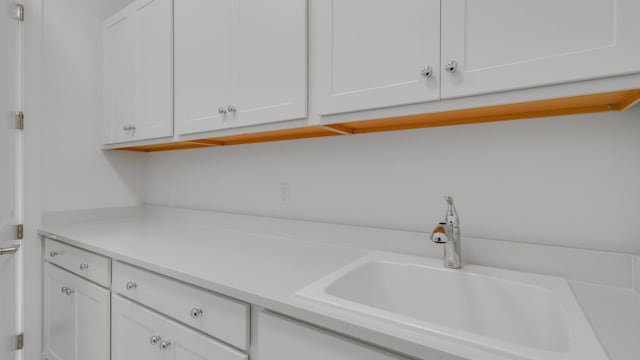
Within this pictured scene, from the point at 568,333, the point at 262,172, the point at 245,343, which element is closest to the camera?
the point at 568,333

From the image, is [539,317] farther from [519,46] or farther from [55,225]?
[55,225]

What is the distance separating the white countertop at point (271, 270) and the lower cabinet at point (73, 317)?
0.22 metres

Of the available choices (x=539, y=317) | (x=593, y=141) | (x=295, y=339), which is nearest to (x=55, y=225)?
(x=295, y=339)

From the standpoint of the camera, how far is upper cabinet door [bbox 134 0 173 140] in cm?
160

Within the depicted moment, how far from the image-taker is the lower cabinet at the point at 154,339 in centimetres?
93

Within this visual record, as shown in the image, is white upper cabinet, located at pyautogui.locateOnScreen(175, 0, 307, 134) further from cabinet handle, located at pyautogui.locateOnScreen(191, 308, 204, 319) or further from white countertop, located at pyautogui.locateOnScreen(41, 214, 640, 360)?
cabinet handle, located at pyautogui.locateOnScreen(191, 308, 204, 319)

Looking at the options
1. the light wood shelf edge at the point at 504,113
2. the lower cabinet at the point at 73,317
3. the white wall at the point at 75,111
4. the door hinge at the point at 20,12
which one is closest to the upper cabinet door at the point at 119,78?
the white wall at the point at 75,111

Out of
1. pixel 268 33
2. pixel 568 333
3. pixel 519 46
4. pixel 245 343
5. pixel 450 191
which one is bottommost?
pixel 245 343

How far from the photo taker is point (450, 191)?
1119 mm

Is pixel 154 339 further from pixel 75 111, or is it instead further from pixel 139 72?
pixel 75 111

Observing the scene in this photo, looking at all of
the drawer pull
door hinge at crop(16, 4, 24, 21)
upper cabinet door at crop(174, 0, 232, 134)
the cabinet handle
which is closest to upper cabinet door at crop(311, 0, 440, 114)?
upper cabinet door at crop(174, 0, 232, 134)

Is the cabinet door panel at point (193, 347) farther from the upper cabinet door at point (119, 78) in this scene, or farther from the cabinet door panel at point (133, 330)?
the upper cabinet door at point (119, 78)

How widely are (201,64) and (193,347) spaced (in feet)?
3.93

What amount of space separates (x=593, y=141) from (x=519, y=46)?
404 millimetres
